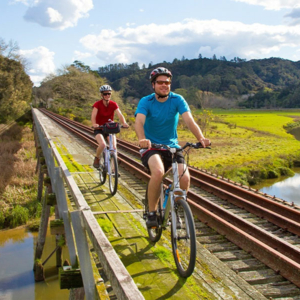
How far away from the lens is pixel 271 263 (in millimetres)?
4043

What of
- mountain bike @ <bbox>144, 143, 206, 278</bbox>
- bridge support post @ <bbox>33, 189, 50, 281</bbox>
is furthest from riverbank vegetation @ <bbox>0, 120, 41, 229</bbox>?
mountain bike @ <bbox>144, 143, 206, 278</bbox>

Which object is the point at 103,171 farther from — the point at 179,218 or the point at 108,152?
the point at 179,218

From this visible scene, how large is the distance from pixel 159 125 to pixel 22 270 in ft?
28.1

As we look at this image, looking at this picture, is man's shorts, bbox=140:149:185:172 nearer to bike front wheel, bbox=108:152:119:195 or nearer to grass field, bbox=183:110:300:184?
bike front wheel, bbox=108:152:119:195

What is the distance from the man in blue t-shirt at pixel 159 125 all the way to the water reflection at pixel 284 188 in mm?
15032

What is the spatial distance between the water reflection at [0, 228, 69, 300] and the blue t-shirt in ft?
21.4

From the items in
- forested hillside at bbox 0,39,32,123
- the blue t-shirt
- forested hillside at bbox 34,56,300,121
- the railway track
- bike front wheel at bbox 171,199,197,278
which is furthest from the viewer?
forested hillside at bbox 34,56,300,121

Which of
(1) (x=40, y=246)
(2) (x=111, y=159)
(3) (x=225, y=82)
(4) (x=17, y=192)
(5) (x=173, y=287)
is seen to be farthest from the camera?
(3) (x=225, y=82)

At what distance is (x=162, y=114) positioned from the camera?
3.86m

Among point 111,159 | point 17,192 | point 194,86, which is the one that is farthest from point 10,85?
point 194,86

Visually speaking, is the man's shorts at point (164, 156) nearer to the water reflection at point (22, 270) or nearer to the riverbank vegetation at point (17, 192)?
the water reflection at point (22, 270)

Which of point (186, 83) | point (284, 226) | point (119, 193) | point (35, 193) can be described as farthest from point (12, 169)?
point (186, 83)

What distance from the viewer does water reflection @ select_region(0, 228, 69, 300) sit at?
895 centimetres

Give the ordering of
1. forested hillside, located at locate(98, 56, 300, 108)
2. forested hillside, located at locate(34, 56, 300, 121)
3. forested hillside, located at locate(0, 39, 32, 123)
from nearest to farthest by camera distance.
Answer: forested hillside, located at locate(0, 39, 32, 123), forested hillside, located at locate(34, 56, 300, 121), forested hillside, located at locate(98, 56, 300, 108)
